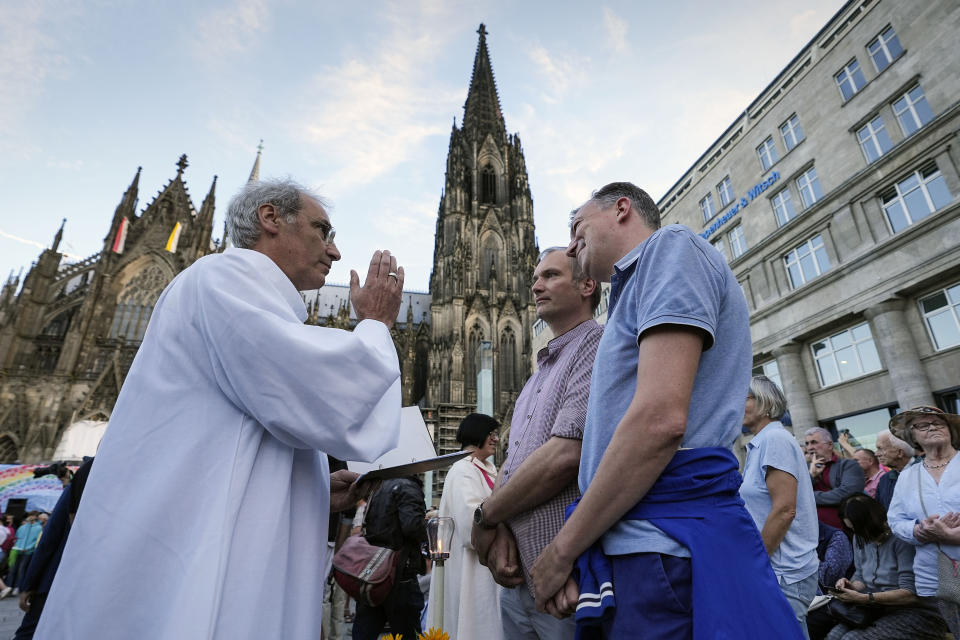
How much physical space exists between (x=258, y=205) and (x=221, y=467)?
3.36ft

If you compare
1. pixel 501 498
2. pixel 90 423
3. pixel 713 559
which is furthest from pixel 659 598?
pixel 90 423

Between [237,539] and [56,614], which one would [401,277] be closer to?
[237,539]

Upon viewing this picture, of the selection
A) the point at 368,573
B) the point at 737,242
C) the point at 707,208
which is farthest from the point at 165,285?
the point at 368,573

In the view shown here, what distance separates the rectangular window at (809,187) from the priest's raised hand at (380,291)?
54.2 ft

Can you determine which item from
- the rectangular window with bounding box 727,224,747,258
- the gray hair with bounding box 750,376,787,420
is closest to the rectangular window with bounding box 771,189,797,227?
the rectangular window with bounding box 727,224,747,258

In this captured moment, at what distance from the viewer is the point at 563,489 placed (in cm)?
167

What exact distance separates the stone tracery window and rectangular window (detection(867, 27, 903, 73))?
3462 centimetres

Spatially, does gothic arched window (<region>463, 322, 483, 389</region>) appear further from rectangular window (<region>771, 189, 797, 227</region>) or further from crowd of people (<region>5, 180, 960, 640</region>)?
crowd of people (<region>5, 180, 960, 640</region>)

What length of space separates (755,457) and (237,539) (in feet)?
8.80

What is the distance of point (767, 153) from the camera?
54.0 ft

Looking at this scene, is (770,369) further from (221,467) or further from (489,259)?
(489,259)

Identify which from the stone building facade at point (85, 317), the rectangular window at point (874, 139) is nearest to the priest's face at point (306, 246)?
the rectangular window at point (874, 139)

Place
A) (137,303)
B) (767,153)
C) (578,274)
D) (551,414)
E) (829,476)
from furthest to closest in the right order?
(137,303) → (767,153) → (829,476) → (578,274) → (551,414)

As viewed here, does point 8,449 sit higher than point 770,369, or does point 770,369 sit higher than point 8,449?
point 770,369
